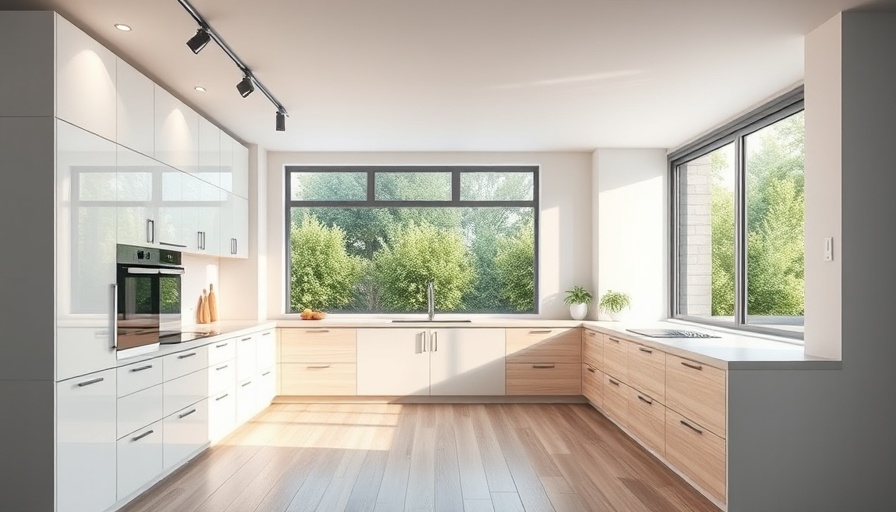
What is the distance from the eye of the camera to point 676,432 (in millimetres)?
3775

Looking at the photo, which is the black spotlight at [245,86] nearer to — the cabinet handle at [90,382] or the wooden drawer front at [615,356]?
the cabinet handle at [90,382]

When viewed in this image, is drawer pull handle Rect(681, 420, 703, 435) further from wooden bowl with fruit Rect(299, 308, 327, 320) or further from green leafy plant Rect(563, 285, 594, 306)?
wooden bowl with fruit Rect(299, 308, 327, 320)

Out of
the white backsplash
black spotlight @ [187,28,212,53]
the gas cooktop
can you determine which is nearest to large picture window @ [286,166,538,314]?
the white backsplash

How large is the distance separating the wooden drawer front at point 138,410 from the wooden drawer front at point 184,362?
0.43 ft

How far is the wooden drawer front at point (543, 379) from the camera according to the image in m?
5.95

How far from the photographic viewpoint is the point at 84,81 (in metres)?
3.01

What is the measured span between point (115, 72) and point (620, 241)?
178 inches

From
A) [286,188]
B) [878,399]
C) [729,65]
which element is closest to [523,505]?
[878,399]

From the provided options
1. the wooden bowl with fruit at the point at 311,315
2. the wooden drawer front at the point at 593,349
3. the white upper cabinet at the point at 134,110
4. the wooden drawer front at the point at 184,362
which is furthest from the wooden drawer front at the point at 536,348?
the white upper cabinet at the point at 134,110

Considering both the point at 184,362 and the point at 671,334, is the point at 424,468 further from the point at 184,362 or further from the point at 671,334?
the point at 671,334

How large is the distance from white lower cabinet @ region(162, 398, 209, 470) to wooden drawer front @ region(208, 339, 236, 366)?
0.96ft

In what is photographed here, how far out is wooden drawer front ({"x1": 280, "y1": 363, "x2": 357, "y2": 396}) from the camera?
594 cm

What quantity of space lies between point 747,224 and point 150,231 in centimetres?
417

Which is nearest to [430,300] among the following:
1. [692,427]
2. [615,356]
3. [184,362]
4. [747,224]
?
[615,356]
